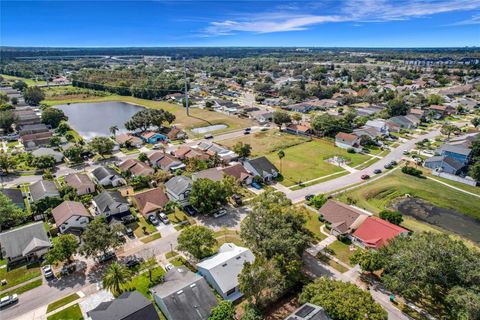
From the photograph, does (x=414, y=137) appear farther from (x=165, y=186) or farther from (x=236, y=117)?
(x=165, y=186)

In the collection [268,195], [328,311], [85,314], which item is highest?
[268,195]

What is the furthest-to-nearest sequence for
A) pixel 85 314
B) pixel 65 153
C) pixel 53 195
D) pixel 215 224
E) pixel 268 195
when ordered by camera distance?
pixel 65 153 < pixel 53 195 < pixel 215 224 < pixel 268 195 < pixel 85 314

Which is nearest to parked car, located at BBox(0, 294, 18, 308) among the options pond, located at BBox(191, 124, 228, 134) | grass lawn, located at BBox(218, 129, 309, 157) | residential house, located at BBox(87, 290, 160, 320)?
residential house, located at BBox(87, 290, 160, 320)

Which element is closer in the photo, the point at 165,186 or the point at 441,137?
the point at 165,186

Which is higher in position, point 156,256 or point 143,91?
point 143,91

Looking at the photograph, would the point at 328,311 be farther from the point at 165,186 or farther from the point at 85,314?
the point at 165,186

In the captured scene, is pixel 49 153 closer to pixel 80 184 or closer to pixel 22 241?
pixel 80 184

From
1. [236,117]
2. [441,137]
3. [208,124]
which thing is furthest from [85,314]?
[441,137]

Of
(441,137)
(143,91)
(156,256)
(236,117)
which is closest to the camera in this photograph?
(156,256)
